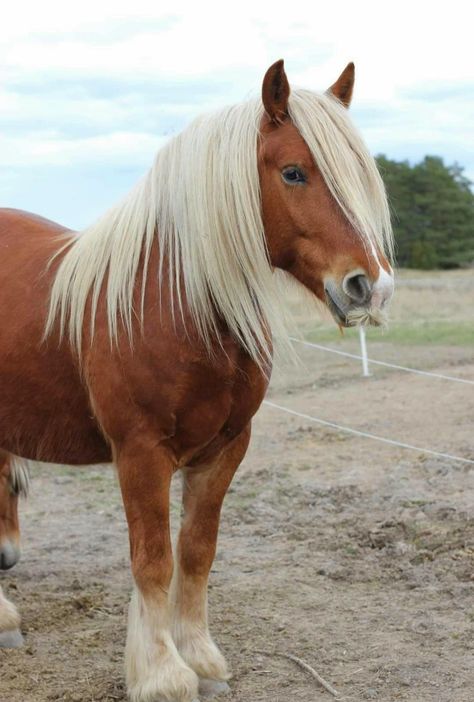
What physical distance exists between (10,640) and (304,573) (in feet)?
5.10

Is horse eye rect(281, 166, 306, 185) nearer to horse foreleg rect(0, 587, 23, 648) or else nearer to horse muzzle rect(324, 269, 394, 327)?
horse muzzle rect(324, 269, 394, 327)

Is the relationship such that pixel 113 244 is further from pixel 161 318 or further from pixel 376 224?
pixel 376 224

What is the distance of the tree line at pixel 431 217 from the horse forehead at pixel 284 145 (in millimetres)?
36286

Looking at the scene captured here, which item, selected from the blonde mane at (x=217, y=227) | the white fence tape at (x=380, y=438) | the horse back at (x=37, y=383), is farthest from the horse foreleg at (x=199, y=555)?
the white fence tape at (x=380, y=438)

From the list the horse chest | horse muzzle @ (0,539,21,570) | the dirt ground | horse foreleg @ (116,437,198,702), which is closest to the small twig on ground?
the dirt ground

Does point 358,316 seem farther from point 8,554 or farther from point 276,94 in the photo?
point 8,554

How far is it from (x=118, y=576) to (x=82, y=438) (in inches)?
67.3

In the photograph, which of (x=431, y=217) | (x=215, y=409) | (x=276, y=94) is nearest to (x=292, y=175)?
Result: (x=276, y=94)

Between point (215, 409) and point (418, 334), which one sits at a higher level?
point (215, 409)

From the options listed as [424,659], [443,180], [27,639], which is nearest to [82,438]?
[27,639]

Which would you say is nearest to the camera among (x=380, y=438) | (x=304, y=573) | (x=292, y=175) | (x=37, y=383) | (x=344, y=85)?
(x=292, y=175)

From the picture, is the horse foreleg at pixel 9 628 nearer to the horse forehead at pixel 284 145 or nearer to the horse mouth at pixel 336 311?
the horse mouth at pixel 336 311

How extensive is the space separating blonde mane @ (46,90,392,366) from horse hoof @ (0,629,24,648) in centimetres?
155

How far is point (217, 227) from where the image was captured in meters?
3.02
